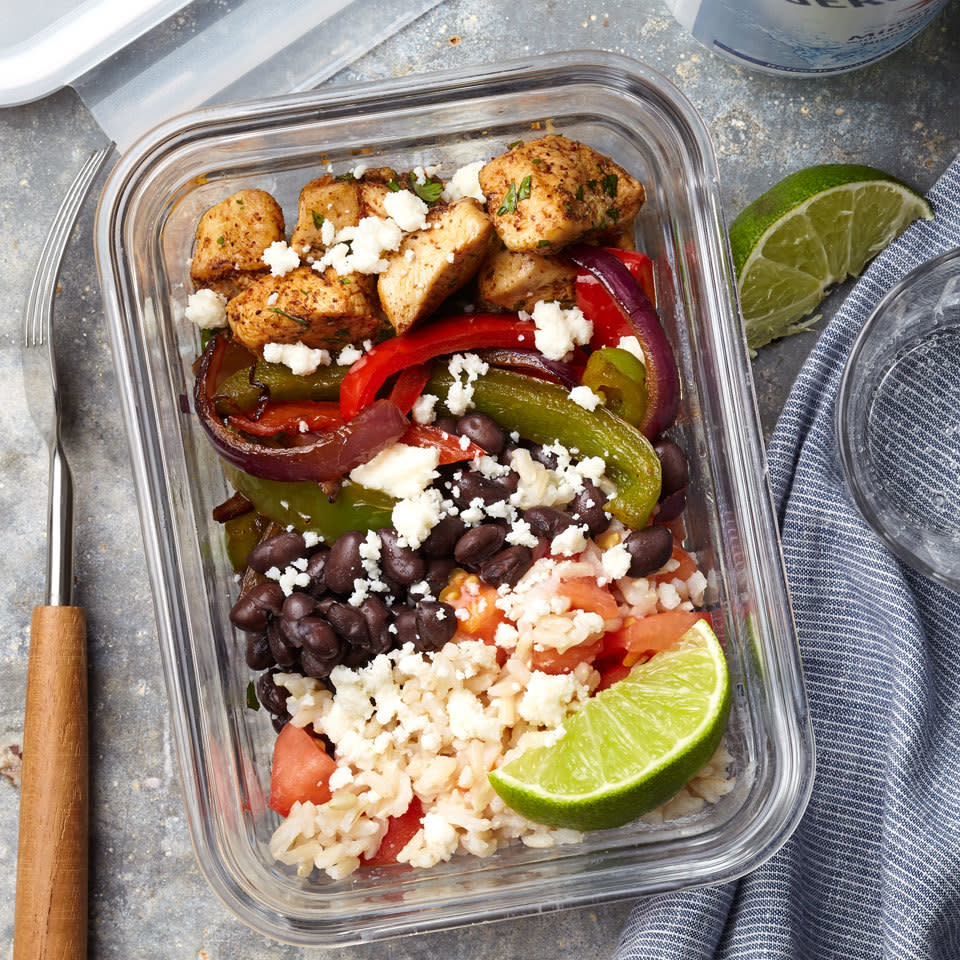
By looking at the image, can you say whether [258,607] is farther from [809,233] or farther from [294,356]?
[809,233]

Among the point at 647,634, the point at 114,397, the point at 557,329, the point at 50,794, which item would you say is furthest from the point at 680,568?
the point at 50,794

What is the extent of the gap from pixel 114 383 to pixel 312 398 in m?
0.53

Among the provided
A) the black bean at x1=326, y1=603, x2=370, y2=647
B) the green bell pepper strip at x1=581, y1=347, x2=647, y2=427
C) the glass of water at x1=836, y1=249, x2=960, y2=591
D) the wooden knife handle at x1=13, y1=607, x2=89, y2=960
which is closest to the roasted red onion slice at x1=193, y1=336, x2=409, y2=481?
the black bean at x1=326, y1=603, x2=370, y2=647

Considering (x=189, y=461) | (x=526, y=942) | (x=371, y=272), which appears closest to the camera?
(x=371, y=272)

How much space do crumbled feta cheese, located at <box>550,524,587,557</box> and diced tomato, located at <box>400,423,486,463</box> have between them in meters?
0.20

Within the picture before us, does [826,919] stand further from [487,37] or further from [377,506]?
[487,37]

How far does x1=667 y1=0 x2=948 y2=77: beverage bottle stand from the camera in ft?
5.73

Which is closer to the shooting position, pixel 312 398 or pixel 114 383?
pixel 312 398

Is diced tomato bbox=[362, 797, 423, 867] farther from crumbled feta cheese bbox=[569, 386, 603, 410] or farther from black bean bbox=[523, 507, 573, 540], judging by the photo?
crumbled feta cheese bbox=[569, 386, 603, 410]

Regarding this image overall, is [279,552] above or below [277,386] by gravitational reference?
Result: below

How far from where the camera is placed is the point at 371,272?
176 cm

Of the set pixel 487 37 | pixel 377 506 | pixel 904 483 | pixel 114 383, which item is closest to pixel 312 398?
pixel 377 506

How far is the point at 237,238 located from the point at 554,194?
571 millimetres

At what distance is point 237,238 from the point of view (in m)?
1.80
